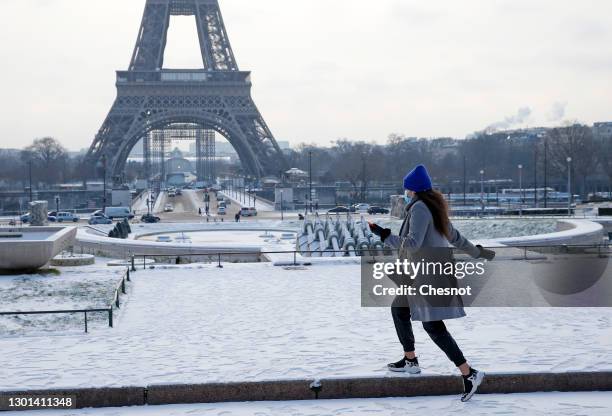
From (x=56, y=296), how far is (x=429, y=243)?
9583mm

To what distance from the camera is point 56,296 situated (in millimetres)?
15406

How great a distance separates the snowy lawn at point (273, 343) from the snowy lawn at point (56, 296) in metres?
0.75

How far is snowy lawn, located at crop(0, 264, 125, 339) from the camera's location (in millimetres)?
12164

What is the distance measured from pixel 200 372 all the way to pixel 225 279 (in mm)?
8701

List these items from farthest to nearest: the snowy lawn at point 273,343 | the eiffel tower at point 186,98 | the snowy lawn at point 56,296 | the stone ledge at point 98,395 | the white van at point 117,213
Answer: the eiffel tower at point 186,98
the white van at point 117,213
the snowy lawn at point 56,296
the snowy lawn at point 273,343
the stone ledge at point 98,395

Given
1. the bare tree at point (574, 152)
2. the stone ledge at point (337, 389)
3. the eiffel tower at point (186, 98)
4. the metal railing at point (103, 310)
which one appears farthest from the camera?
the eiffel tower at point (186, 98)

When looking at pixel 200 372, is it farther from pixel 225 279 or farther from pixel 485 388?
pixel 225 279

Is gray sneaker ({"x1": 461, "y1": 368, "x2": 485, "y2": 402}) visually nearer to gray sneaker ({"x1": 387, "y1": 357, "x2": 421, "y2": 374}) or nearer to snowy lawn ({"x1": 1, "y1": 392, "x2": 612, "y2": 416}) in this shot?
snowy lawn ({"x1": 1, "y1": 392, "x2": 612, "y2": 416})

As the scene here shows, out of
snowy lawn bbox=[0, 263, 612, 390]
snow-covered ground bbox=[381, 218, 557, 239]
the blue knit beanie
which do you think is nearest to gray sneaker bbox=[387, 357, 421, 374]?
snowy lawn bbox=[0, 263, 612, 390]

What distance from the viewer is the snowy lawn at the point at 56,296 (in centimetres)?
1216

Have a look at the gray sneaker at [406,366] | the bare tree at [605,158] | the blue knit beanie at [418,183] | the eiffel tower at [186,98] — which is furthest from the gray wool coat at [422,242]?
the bare tree at [605,158]

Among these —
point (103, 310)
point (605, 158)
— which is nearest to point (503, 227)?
point (103, 310)

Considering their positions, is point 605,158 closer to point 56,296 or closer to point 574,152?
point 574,152

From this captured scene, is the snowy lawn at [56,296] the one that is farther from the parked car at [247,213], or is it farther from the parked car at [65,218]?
the parked car at [247,213]
